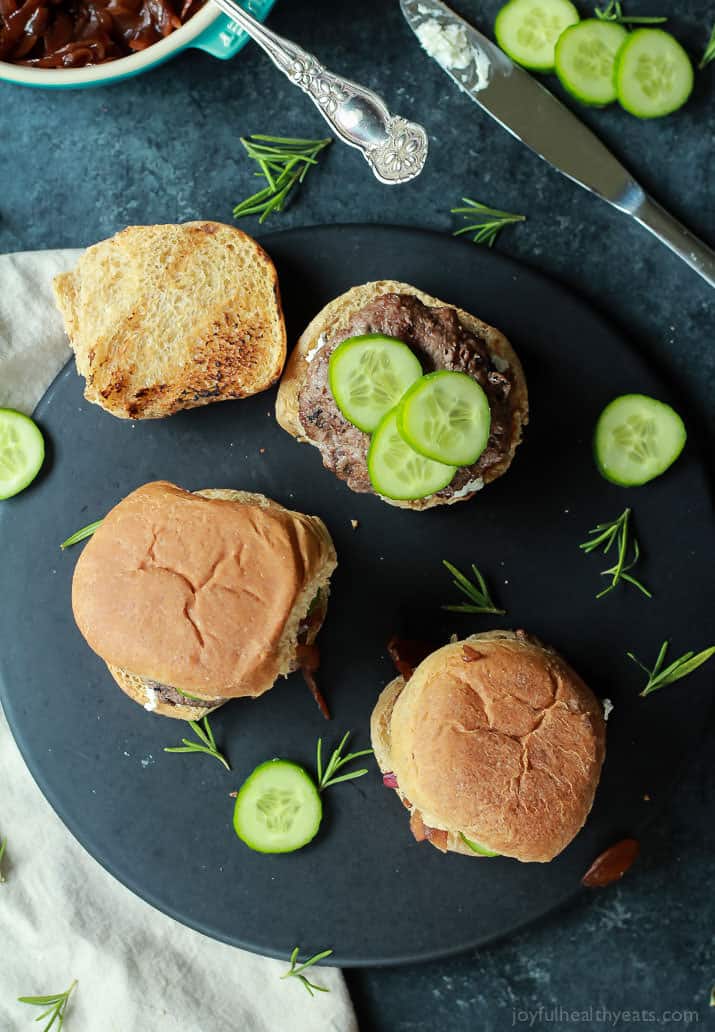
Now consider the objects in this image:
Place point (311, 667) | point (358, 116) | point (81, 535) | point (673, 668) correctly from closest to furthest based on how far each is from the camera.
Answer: point (358, 116) < point (673, 668) < point (311, 667) < point (81, 535)

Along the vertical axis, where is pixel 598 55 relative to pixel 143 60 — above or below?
above

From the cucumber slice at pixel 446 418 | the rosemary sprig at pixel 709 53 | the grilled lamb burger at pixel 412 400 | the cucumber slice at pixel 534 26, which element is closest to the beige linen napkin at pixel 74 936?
the grilled lamb burger at pixel 412 400

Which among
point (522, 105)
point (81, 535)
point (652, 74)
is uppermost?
point (652, 74)

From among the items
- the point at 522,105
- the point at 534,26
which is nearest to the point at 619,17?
the point at 534,26

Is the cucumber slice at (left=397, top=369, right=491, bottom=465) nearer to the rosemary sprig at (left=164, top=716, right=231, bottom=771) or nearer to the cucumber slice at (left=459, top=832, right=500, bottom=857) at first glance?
the cucumber slice at (left=459, top=832, right=500, bottom=857)

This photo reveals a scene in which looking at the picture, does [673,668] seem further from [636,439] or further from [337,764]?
[337,764]

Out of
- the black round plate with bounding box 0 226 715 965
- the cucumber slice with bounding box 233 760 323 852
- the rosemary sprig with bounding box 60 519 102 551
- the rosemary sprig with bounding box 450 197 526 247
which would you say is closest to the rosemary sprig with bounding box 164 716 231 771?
the black round plate with bounding box 0 226 715 965

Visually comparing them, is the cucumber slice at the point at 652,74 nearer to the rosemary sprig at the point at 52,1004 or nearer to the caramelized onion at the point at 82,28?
the caramelized onion at the point at 82,28
